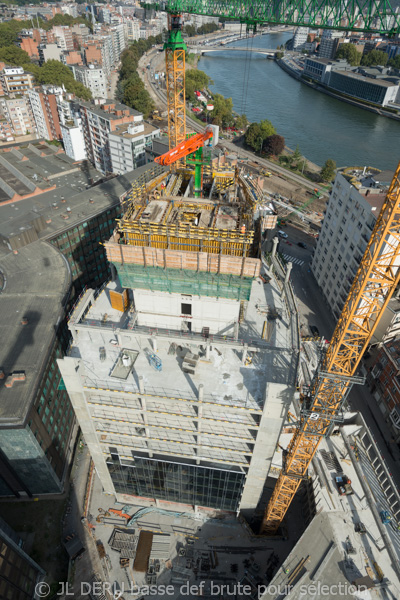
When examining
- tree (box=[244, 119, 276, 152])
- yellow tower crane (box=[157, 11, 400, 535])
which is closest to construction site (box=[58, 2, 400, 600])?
yellow tower crane (box=[157, 11, 400, 535])

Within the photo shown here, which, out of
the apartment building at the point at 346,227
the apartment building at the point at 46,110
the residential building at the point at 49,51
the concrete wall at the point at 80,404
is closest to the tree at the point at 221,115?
the apartment building at the point at 46,110

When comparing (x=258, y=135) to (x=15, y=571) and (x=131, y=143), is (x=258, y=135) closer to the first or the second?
(x=131, y=143)

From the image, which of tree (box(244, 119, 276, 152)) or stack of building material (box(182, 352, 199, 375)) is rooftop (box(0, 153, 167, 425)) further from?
tree (box(244, 119, 276, 152))

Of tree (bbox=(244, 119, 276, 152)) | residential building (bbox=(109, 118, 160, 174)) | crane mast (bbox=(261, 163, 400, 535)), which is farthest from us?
tree (bbox=(244, 119, 276, 152))

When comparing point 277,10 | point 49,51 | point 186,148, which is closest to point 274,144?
point 277,10

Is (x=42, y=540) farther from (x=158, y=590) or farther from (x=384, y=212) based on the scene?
(x=384, y=212)
